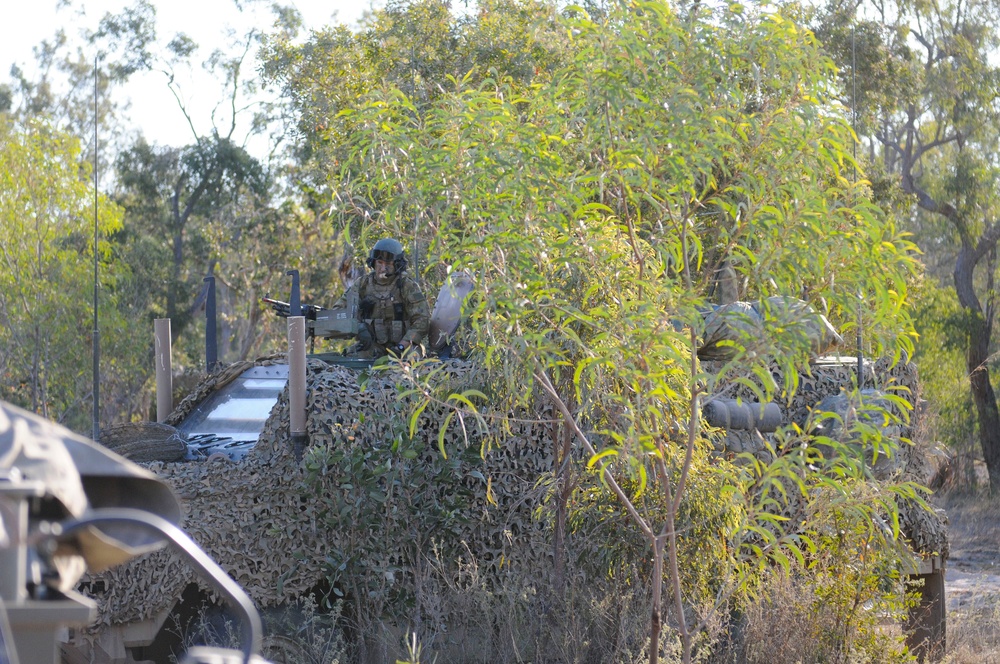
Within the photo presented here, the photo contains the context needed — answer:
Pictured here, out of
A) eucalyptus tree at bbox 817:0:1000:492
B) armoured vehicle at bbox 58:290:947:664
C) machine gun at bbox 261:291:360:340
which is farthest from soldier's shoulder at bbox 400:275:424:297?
eucalyptus tree at bbox 817:0:1000:492

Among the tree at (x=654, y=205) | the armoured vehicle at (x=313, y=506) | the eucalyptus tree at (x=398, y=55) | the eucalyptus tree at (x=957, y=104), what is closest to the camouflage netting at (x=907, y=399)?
the armoured vehicle at (x=313, y=506)

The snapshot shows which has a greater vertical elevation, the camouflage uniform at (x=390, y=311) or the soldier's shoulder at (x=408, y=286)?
the soldier's shoulder at (x=408, y=286)

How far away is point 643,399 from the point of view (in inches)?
201

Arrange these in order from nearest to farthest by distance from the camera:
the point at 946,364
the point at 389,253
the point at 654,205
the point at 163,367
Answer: the point at 654,205, the point at 389,253, the point at 163,367, the point at 946,364

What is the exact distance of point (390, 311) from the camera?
877 cm

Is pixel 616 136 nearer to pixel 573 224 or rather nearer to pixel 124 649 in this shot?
pixel 573 224

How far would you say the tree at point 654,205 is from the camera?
492cm

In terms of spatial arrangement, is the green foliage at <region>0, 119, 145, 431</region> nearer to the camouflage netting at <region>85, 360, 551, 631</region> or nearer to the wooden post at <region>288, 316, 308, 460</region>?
the camouflage netting at <region>85, 360, 551, 631</region>

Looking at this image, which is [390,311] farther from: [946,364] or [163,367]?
[946,364]

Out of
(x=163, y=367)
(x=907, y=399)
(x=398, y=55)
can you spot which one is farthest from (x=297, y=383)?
(x=398, y=55)

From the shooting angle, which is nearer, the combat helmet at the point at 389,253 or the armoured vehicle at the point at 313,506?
the armoured vehicle at the point at 313,506

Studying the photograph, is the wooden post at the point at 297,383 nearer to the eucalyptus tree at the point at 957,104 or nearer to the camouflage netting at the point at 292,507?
the camouflage netting at the point at 292,507

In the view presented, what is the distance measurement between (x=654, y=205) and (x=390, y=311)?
3.91 meters

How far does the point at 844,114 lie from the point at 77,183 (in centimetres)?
1790
